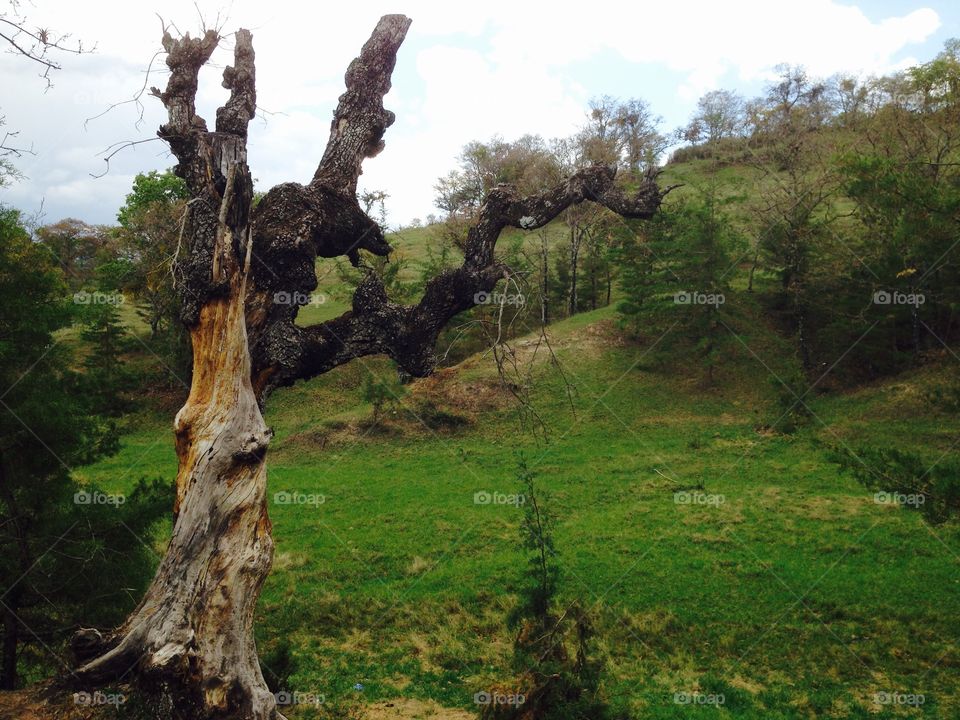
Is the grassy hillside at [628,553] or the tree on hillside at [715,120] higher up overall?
the tree on hillside at [715,120]

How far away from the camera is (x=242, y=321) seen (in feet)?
18.7

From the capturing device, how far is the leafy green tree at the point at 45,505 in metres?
7.89

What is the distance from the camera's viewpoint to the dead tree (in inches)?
188

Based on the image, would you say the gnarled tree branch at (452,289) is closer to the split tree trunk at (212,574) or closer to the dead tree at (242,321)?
the dead tree at (242,321)

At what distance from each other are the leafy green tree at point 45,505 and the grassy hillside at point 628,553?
7.24 feet

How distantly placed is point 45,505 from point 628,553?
10581 mm

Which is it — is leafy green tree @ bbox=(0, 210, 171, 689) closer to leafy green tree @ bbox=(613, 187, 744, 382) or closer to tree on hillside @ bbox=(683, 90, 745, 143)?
leafy green tree @ bbox=(613, 187, 744, 382)

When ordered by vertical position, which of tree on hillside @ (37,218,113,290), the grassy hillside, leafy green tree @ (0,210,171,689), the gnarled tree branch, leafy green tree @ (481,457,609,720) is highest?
tree on hillside @ (37,218,113,290)

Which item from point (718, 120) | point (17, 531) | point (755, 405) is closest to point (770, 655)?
point (17, 531)

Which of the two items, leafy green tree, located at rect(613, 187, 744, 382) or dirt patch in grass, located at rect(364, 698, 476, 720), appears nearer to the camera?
dirt patch in grass, located at rect(364, 698, 476, 720)

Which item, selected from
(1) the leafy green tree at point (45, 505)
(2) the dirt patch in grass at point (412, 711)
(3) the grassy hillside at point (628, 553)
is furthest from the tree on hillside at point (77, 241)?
(2) the dirt patch in grass at point (412, 711)

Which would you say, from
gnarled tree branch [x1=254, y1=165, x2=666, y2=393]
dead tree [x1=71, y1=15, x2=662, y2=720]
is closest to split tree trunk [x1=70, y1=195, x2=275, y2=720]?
dead tree [x1=71, y1=15, x2=662, y2=720]

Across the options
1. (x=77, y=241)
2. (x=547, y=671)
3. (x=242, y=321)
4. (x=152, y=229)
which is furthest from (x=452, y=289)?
(x=77, y=241)

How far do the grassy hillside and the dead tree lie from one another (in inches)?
52.3
